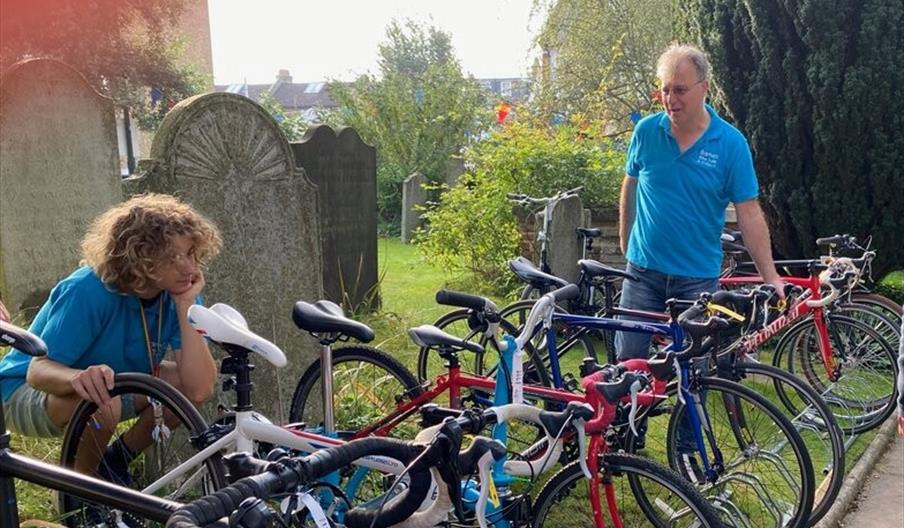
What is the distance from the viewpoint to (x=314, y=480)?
1396 mm

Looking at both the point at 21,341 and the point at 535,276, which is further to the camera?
the point at 535,276

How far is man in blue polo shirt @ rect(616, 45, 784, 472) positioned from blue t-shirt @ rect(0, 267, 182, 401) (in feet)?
6.89

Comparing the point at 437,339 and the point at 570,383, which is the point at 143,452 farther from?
the point at 570,383

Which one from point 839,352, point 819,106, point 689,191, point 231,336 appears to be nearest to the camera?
point 231,336

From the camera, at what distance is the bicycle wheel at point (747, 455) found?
3.05 m

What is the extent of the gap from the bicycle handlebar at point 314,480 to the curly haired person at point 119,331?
1403 mm

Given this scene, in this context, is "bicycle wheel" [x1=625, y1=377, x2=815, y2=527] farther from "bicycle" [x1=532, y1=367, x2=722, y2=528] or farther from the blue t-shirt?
the blue t-shirt

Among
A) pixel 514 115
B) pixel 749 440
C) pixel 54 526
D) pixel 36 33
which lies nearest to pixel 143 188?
pixel 54 526

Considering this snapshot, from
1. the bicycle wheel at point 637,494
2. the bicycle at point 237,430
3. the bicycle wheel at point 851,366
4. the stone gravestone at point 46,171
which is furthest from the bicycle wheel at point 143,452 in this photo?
the bicycle wheel at point 851,366

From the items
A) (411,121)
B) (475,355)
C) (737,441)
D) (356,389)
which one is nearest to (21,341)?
(356,389)

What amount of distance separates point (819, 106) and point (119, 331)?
5.06 m

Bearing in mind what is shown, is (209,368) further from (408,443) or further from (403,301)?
(403,301)

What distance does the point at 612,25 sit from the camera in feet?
45.9

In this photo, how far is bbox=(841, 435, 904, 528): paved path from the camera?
3629 mm
